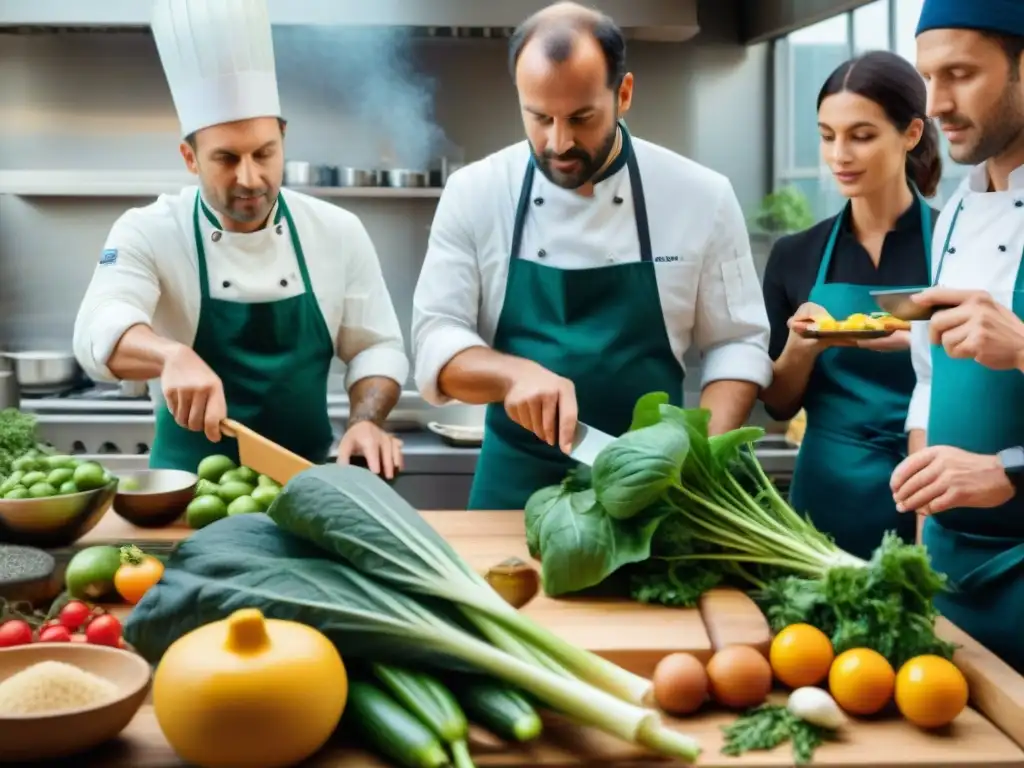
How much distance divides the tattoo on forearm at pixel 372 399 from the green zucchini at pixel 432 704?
4.18 feet

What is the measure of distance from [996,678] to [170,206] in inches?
79.4

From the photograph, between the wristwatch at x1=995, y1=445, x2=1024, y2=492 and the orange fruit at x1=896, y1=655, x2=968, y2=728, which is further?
the wristwatch at x1=995, y1=445, x2=1024, y2=492

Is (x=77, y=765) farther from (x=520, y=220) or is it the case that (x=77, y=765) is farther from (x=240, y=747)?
(x=520, y=220)

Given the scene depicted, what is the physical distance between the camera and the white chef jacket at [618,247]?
7.11 ft

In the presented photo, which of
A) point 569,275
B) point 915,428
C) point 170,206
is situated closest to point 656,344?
point 569,275

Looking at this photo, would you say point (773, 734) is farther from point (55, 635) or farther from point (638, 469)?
point (55, 635)

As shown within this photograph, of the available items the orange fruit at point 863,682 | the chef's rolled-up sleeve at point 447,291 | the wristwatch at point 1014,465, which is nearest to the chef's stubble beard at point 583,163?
the chef's rolled-up sleeve at point 447,291

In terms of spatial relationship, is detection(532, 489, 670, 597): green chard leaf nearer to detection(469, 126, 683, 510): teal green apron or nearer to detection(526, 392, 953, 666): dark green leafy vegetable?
detection(526, 392, 953, 666): dark green leafy vegetable

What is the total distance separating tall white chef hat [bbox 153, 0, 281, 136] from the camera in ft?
7.72

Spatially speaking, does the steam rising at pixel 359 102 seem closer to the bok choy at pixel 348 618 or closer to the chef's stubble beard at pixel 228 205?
the chef's stubble beard at pixel 228 205

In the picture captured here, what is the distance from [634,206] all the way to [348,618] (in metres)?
1.27

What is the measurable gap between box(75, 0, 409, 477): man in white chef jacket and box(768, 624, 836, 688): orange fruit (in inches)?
46.8

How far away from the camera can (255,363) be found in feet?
8.08

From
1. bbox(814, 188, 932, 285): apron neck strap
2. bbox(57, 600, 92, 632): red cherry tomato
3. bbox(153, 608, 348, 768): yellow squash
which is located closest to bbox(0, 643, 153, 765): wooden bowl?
bbox(153, 608, 348, 768): yellow squash
